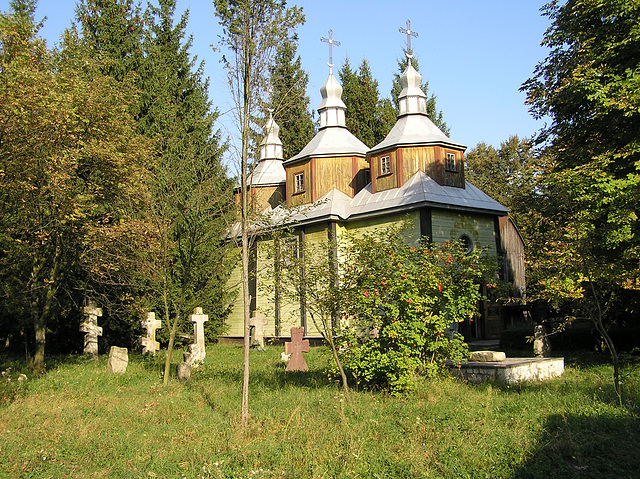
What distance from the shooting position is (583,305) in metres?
10.1

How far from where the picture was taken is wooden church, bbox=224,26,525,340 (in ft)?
71.7

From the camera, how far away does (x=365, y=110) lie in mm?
36750

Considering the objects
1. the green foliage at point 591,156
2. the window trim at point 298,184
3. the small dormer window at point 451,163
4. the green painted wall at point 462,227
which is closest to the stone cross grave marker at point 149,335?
the window trim at point 298,184

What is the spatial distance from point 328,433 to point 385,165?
17.0 metres

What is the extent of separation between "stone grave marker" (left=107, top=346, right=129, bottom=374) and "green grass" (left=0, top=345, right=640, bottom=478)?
9.61 ft

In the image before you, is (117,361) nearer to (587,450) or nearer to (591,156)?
(587,450)

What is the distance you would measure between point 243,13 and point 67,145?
6012mm

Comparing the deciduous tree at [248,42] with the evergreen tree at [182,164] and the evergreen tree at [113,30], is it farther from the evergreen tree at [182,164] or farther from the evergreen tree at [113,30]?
the evergreen tree at [113,30]

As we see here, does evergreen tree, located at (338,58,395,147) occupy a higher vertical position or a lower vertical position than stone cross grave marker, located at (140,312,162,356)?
higher

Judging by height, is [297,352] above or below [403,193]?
below

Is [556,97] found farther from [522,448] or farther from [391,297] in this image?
[522,448]

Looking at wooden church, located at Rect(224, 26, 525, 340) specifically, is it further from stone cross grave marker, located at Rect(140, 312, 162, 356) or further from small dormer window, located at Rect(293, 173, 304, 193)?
stone cross grave marker, located at Rect(140, 312, 162, 356)

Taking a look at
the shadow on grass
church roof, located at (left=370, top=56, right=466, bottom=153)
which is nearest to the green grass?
the shadow on grass

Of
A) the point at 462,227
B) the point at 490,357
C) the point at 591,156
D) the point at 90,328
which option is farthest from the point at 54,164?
the point at 462,227
